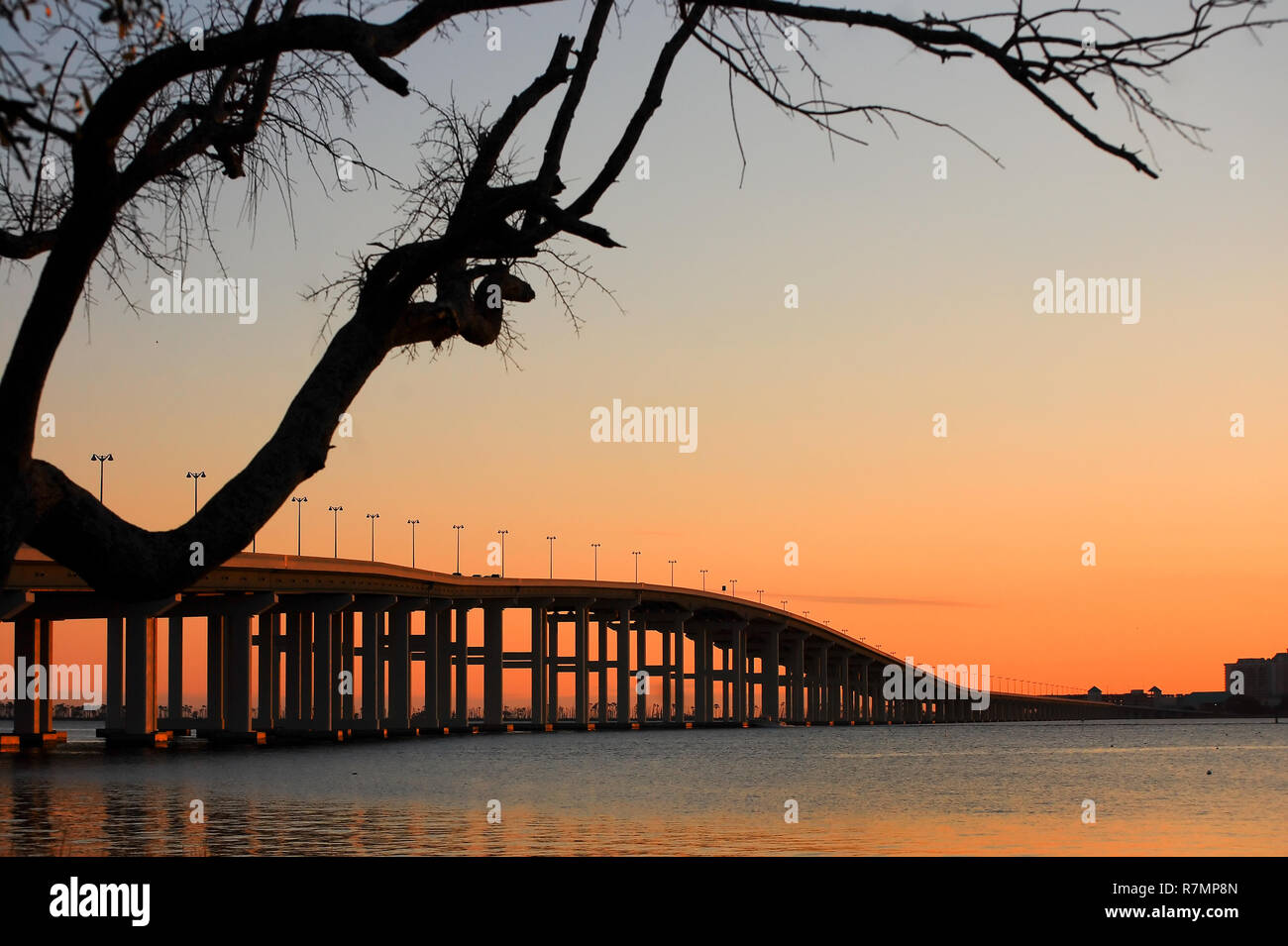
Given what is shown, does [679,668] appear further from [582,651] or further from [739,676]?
[582,651]

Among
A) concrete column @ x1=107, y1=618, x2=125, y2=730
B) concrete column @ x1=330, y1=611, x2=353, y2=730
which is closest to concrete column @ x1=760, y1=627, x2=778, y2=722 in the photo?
concrete column @ x1=330, y1=611, x2=353, y2=730

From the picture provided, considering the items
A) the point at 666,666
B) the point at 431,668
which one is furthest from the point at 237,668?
the point at 666,666

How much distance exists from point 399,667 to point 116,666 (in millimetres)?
26523

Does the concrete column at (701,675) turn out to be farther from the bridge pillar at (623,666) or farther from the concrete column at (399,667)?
the concrete column at (399,667)

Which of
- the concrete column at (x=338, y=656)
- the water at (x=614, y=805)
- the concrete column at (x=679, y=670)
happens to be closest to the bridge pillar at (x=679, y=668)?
the concrete column at (x=679, y=670)

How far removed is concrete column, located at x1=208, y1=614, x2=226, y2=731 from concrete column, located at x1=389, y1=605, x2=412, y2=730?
582 inches

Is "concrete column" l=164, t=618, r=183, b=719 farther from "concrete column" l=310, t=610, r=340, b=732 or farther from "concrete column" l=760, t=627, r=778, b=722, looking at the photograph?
"concrete column" l=760, t=627, r=778, b=722

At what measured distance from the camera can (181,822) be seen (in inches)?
1640

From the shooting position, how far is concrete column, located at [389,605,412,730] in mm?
118438

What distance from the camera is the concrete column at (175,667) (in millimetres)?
112312

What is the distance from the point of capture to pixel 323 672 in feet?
356
